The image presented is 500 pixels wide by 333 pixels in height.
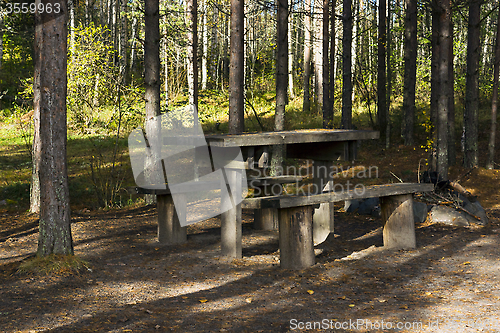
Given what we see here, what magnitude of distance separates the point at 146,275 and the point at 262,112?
49.9 ft

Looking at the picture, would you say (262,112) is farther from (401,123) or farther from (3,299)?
(3,299)

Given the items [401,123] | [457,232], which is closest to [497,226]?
[457,232]

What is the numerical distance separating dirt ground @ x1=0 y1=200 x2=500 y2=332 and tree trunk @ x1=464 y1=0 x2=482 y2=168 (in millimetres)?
5014

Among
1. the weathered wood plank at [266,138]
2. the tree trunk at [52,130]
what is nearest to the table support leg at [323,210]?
the weathered wood plank at [266,138]

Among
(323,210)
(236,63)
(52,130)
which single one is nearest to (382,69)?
(236,63)

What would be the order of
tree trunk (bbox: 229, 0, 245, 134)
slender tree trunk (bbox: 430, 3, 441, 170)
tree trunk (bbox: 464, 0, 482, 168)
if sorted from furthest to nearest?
tree trunk (bbox: 464, 0, 482, 168), tree trunk (bbox: 229, 0, 245, 134), slender tree trunk (bbox: 430, 3, 441, 170)

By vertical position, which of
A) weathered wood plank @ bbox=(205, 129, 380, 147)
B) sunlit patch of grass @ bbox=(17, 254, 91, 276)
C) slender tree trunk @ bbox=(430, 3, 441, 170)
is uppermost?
slender tree trunk @ bbox=(430, 3, 441, 170)

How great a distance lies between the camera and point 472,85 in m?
10.4

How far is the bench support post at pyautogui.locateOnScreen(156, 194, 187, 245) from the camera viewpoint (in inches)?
229

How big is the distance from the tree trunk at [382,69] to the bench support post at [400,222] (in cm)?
902

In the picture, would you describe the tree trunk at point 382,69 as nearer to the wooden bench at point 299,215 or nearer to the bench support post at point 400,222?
the bench support post at point 400,222

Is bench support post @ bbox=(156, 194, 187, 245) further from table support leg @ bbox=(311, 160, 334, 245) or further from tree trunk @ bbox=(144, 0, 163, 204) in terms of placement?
tree trunk @ bbox=(144, 0, 163, 204)

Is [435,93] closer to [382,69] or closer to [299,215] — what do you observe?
[382,69]

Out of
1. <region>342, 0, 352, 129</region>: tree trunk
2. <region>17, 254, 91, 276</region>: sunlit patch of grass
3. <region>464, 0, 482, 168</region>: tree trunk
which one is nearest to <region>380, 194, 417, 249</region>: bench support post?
<region>17, 254, 91, 276</region>: sunlit patch of grass
